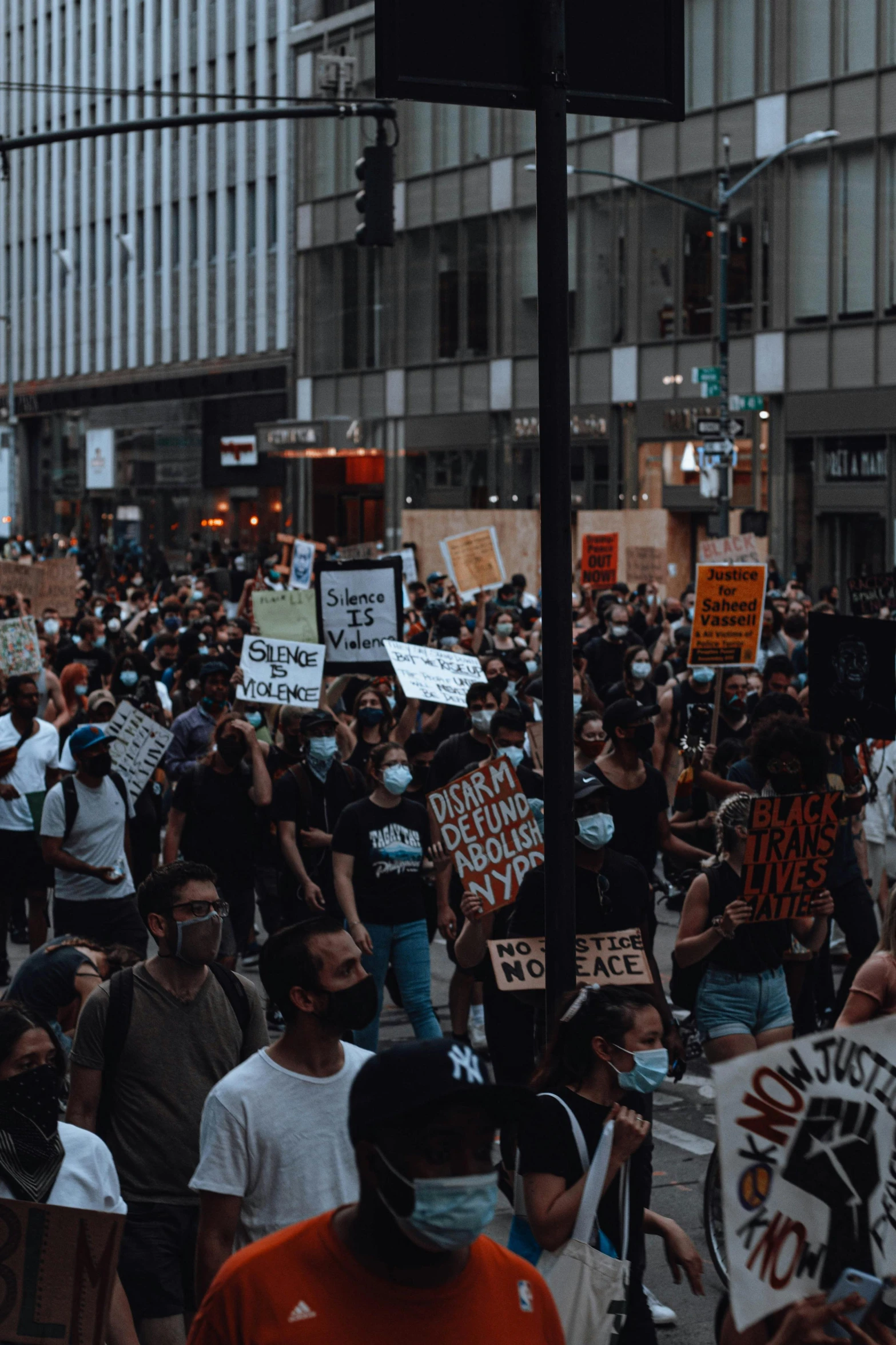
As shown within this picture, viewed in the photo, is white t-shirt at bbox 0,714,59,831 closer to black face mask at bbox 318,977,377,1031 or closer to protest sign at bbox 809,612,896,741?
protest sign at bbox 809,612,896,741

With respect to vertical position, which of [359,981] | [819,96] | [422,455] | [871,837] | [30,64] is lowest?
[871,837]

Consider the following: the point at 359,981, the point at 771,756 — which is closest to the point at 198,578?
the point at 771,756

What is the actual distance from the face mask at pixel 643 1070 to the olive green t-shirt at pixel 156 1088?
1.24m

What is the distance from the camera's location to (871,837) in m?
10.7

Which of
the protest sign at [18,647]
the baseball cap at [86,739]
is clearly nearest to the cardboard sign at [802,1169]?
the baseball cap at [86,739]

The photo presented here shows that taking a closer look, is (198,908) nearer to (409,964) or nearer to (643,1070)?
(643,1070)

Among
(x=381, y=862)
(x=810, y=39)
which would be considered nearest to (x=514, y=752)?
(x=381, y=862)

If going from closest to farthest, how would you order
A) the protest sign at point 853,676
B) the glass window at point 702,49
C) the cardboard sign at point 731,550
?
1. the protest sign at point 853,676
2. the cardboard sign at point 731,550
3. the glass window at point 702,49

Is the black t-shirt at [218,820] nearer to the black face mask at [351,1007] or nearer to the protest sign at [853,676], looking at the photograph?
the protest sign at [853,676]

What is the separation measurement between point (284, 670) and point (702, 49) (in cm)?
2938

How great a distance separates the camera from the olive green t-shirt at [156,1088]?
4.90 m

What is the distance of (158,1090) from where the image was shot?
492 cm

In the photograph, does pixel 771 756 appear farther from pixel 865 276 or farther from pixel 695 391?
pixel 695 391

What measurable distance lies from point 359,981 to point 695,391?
35.2 m
